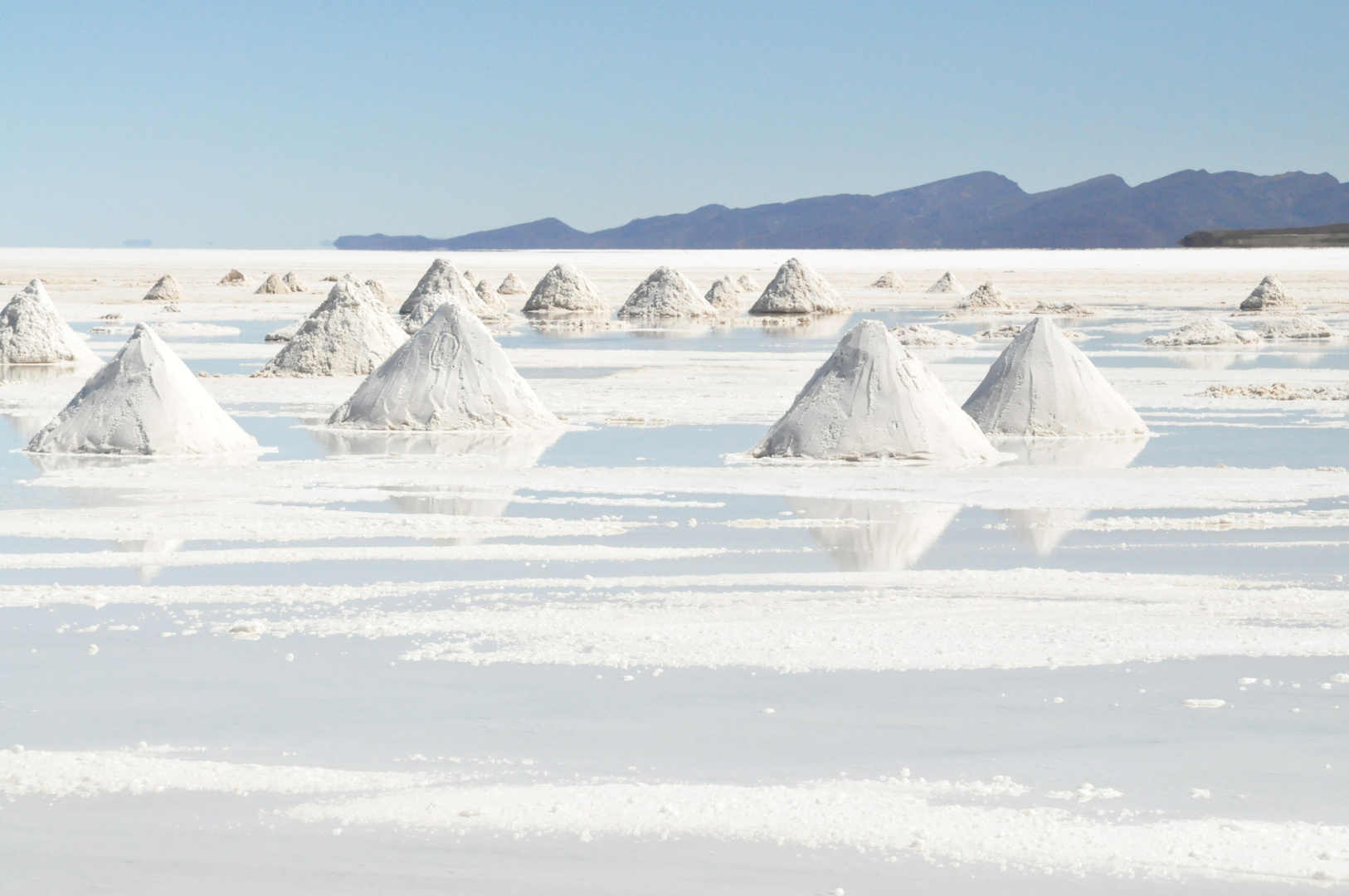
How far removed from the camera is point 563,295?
131ft

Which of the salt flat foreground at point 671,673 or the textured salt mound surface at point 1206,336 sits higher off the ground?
the salt flat foreground at point 671,673

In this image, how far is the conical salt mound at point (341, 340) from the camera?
64.0 feet

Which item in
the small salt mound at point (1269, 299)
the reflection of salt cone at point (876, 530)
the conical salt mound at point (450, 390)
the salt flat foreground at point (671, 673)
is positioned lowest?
the small salt mound at point (1269, 299)

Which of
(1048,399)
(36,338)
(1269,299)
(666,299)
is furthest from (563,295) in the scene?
(1048,399)

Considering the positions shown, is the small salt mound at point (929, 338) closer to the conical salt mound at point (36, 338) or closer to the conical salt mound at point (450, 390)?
the conical salt mound at point (36, 338)

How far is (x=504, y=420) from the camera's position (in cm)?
1352

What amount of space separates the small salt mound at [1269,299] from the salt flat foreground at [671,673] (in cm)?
2727

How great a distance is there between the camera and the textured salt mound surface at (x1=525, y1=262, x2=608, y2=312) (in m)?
39.6

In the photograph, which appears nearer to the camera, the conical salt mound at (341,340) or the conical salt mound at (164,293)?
the conical salt mound at (341,340)

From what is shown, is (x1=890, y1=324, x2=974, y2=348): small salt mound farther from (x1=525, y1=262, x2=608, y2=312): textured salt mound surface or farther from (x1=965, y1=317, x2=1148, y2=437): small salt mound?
(x1=525, y1=262, x2=608, y2=312): textured salt mound surface

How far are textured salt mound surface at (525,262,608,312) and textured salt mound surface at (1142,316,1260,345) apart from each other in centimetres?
1621

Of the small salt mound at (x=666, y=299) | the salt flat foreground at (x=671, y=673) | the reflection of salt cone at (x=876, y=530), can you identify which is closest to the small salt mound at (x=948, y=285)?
the small salt mound at (x=666, y=299)

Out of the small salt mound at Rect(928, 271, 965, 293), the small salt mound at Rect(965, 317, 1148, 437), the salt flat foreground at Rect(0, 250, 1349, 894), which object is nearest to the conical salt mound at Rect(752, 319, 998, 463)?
the salt flat foreground at Rect(0, 250, 1349, 894)

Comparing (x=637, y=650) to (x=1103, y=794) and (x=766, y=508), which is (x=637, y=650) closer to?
(x=1103, y=794)
